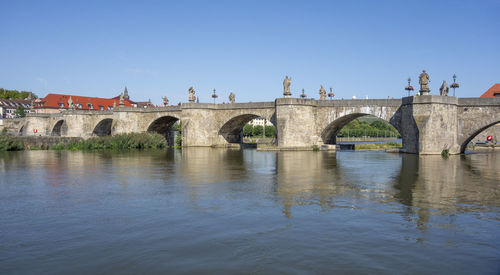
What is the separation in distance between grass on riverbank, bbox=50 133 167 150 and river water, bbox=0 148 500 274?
108 ft

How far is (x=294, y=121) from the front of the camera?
42.2 metres

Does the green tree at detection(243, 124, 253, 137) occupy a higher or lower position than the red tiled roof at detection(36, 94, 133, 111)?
lower

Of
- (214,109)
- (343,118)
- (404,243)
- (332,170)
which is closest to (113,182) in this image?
(332,170)

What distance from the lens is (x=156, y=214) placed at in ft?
37.4

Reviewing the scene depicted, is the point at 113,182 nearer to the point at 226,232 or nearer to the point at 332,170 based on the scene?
the point at 226,232

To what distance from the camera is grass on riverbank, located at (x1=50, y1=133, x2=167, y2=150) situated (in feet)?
161

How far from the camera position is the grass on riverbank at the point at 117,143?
48956mm

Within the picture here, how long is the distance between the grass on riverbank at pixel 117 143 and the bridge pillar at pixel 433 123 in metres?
31.7

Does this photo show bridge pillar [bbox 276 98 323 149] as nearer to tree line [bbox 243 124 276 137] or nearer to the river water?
the river water

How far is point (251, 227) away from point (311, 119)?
33.8m

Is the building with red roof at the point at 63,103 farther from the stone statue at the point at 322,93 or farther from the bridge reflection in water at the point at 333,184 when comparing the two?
the bridge reflection in water at the point at 333,184

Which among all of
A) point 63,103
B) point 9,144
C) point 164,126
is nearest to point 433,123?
point 164,126

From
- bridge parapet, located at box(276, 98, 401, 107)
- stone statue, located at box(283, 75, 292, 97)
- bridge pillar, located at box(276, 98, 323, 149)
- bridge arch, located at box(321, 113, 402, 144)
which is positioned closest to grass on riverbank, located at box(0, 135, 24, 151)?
bridge pillar, located at box(276, 98, 323, 149)

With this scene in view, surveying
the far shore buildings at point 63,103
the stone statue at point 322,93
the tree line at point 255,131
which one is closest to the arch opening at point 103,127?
the stone statue at point 322,93
